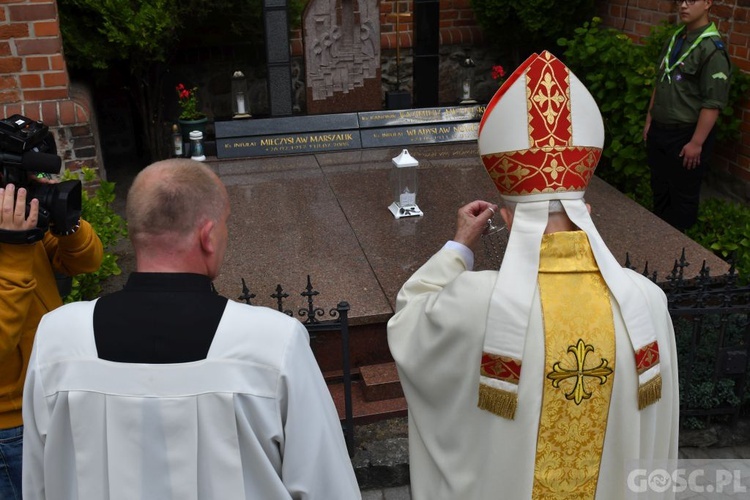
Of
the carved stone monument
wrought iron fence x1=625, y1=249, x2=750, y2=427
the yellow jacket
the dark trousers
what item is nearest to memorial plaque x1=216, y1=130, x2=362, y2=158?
the carved stone monument

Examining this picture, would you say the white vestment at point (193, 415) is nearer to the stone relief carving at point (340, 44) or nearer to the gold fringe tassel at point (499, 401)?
the gold fringe tassel at point (499, 401)

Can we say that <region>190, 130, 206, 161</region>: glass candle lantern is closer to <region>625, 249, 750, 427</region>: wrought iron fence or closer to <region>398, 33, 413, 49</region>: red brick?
<region>398, 33, 413, 49</region>: red brick

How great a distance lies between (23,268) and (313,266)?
2513 millimetres

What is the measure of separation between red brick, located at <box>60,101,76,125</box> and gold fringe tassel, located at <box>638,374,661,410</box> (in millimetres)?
4728

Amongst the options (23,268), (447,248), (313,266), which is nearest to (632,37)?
(313,266)

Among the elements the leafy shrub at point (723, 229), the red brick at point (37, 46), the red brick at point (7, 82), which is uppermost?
the red brick at point (37, 46)

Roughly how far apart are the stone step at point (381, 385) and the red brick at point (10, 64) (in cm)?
340

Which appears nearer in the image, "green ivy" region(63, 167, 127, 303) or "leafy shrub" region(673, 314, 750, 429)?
"leafy shrub" region(673, 314, 750, 429)

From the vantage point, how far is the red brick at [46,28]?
17.9ft

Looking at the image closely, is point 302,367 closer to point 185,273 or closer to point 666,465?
point 185,273

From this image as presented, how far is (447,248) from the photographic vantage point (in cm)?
239

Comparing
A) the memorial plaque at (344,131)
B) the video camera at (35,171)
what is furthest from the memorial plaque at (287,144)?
the video camera at (35,171)

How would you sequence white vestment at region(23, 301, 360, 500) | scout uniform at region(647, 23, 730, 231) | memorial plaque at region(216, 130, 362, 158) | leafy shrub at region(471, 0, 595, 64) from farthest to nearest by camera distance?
leafy shrub at region(471, 0, 595, 64)
memorial plaque at region(216, 130, 362, 158)
scout uniform at region(647, 23, 730, 231)
white vestment at region(23, 301, 360, 500)

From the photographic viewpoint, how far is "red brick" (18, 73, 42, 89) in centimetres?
555
